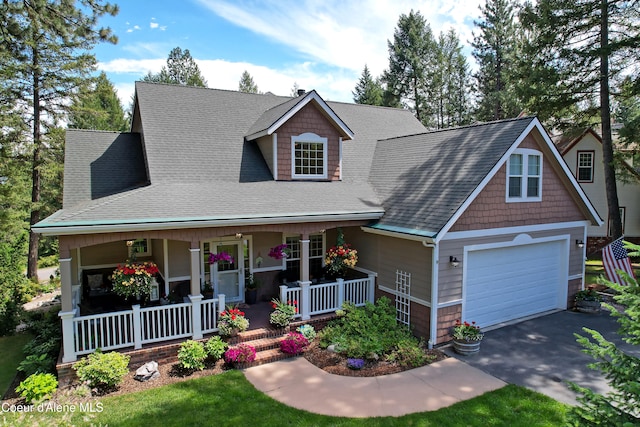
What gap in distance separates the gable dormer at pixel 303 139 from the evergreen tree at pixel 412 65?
25791mm

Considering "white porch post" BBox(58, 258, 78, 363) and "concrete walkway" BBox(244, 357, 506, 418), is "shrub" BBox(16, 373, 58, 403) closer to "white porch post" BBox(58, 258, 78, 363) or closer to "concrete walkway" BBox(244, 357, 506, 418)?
"white porch post" BBox(58, 258, 78, 363)

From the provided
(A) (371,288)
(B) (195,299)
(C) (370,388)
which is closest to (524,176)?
(A) (371,288)

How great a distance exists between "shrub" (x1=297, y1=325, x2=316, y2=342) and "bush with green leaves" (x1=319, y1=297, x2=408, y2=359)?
230mm

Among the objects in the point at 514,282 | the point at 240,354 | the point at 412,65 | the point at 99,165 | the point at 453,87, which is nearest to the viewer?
the point at 240,354

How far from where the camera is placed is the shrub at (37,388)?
7.70 metres

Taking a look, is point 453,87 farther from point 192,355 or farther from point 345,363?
point 192,355

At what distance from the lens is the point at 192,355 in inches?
345

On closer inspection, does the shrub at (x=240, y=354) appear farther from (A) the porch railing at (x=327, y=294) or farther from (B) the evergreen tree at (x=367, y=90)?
(B) the evergreen tree at (x=367, y=90)

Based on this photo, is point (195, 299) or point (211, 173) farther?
point (211, 173)

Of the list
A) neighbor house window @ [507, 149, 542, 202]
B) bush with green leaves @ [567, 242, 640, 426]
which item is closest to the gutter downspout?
neighbor house window @ [507, 149, 542, 202]

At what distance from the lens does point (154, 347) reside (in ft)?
30.1

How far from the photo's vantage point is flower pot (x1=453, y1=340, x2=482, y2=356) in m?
9.54

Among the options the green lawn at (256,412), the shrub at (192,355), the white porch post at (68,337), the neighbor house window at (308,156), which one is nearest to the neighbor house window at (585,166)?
the neighbor house window at (308,156)

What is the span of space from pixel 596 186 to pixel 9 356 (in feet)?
98.3
